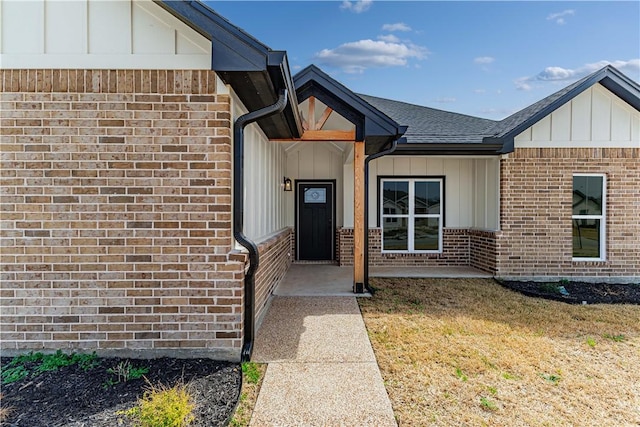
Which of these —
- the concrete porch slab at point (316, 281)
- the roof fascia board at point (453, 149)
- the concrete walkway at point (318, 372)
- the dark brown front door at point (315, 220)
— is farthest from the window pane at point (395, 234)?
the concrete walkway at point (318, 372)

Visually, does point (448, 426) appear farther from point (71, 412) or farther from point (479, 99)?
point (479, 99)

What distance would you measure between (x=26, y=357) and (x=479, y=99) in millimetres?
22590

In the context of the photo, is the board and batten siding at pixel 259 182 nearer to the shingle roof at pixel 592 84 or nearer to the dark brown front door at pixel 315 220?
the dark brown front door at pixel 315 220

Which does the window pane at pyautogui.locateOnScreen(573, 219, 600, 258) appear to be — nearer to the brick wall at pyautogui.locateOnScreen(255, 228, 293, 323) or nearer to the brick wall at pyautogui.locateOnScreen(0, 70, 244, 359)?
the brick wall at pyautogui.locateOnScreen(255, 228, 293, 323)

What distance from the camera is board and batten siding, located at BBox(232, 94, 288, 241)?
484cm

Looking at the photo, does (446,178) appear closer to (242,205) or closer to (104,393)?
(242,205)

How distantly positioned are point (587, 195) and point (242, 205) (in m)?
7.97

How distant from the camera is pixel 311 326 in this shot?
477 centimetres

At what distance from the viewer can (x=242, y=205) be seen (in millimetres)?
3826

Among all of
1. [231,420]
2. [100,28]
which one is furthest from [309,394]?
Answer: [100,28]

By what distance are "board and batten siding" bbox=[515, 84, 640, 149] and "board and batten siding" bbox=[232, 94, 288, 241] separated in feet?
17.9

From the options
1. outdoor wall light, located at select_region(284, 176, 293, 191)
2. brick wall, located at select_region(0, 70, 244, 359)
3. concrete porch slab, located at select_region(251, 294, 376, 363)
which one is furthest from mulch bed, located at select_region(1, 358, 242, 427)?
outdoor wall light, located at select_region(284, 176, 293, 191)

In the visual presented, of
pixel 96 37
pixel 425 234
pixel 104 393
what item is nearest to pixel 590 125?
pixel 425 234

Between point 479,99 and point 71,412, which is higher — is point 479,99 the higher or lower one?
the higher one
